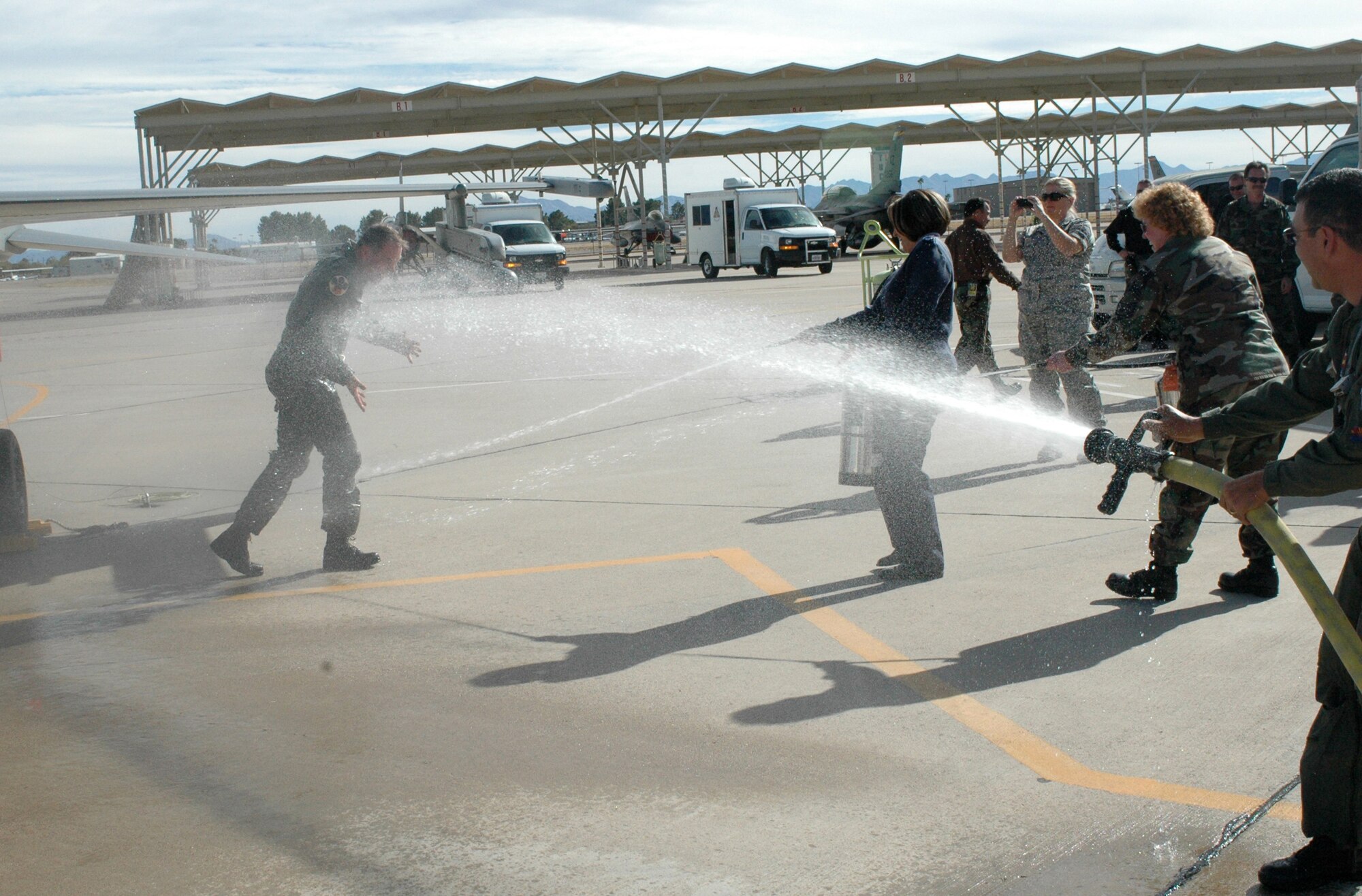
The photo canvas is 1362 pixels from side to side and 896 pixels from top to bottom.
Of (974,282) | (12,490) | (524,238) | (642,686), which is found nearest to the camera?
(642,686)

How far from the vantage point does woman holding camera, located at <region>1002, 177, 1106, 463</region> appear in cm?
772

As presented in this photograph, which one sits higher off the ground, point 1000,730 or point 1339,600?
point 1339,600

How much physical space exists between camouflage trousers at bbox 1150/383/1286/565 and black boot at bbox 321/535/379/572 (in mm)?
3661

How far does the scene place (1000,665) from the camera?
14.5ft

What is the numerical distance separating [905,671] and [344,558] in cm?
301

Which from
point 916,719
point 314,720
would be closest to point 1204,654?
point 916,719

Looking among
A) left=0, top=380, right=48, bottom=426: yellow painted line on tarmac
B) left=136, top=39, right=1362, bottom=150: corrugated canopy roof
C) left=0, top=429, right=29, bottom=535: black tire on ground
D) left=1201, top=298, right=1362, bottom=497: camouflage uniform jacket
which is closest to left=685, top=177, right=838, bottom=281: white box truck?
left=136, top=39, right=1362, bottom=150: corrugated canopy roof

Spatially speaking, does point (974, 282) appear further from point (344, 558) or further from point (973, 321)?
point (344, 558)

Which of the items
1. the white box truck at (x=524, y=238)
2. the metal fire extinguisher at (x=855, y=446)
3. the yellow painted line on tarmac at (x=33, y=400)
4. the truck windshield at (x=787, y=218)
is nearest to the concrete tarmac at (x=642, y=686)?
the metal fire extinguisher at (x=855, y=446)

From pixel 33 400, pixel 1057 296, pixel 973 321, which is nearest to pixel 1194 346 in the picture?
pixel 1057 296

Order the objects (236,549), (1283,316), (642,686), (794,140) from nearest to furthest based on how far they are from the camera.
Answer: (642,686), (236,549), (1283,316), (794,140)

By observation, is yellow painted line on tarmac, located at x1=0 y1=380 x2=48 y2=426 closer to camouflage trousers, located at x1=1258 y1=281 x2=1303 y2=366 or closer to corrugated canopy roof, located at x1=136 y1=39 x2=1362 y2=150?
camouflage trousers, located at x1=1258 y1=281 x2=1303 y2=366

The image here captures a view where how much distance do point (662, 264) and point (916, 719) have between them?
3830 centimetres

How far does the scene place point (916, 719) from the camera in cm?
397
